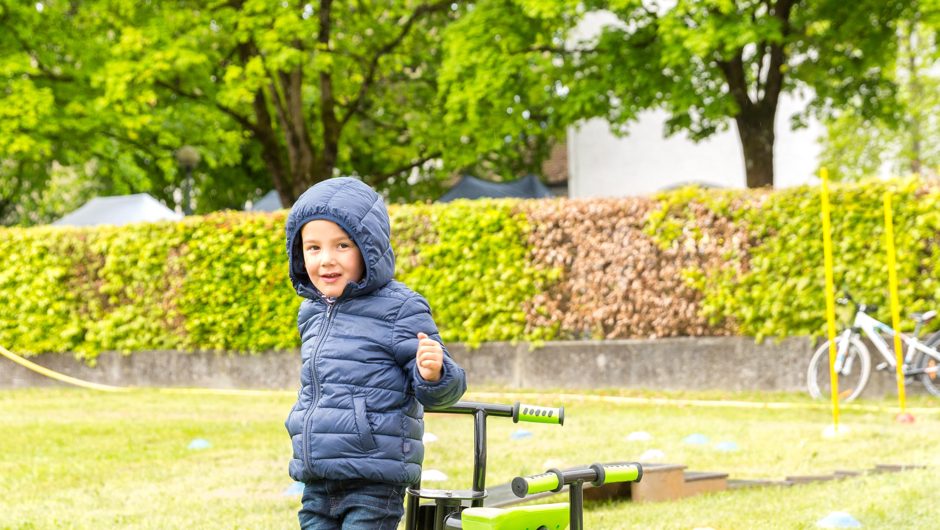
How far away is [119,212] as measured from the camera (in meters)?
21.5

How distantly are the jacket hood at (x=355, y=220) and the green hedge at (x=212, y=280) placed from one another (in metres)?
10.3

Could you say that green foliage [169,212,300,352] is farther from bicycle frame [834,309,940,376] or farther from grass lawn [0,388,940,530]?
bicycle frame [834,309,940,376]

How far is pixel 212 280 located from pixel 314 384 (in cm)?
1225

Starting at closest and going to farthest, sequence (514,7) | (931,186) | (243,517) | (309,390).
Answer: (309,390), (243,517), (931,186), (514,7)

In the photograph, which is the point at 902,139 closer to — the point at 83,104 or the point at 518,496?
the point at 83,104

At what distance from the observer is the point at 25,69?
20.1 m

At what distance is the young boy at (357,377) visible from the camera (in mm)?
3438

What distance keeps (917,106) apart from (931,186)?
2139 cm

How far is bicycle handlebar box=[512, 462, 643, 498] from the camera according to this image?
269cm

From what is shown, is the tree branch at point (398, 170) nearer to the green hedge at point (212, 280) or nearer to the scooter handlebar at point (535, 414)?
Answer: the green hedge at point (212, 280)

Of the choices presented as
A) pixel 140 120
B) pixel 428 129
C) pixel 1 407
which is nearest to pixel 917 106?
pixel 428 129

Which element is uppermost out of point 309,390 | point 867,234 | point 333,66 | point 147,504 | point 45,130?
point 333,66

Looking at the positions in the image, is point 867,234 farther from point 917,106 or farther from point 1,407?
point 917,106

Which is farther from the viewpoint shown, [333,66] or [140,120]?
[333,66]
